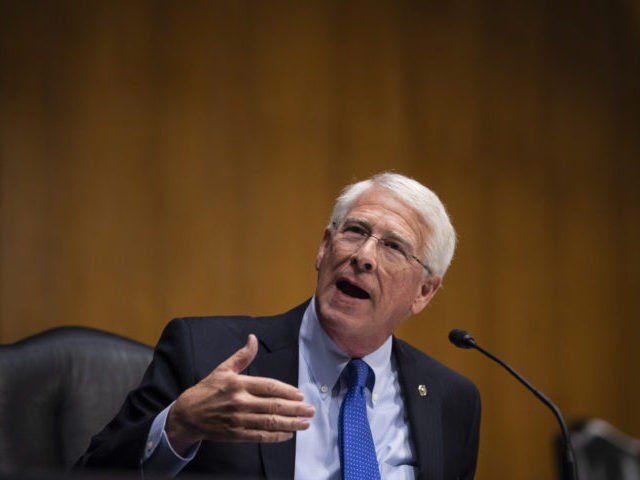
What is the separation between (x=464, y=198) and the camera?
354 cm

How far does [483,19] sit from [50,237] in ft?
6.63

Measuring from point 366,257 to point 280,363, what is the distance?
344 millimetres

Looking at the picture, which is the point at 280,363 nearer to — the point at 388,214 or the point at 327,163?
the point at 388,214

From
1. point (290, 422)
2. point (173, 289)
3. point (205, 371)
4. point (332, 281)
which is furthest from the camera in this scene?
point (173, 289)

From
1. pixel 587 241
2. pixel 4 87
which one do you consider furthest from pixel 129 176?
pixel 587 241

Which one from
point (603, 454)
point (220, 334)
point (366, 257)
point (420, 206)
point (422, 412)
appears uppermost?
point (420, 206)

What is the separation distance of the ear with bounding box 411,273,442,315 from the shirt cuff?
2.89 ft

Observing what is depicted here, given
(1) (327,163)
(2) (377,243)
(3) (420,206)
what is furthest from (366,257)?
(1) (327,163)

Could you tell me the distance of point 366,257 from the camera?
2203 millimetres

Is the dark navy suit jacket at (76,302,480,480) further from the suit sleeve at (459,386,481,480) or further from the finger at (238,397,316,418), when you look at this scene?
the finger at (238,397,316,418)

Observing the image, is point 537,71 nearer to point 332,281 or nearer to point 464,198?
point 464,198

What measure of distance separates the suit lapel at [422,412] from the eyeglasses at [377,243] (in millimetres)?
270

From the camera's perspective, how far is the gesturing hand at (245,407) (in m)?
1.53

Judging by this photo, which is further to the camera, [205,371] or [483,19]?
[483,19]
